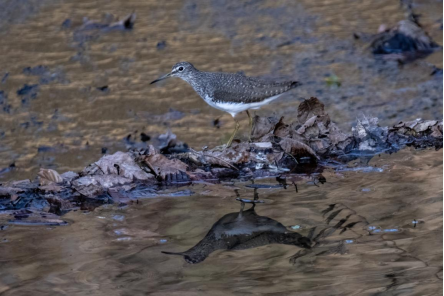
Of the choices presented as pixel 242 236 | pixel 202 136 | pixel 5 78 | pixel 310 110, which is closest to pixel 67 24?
pixel 5 78

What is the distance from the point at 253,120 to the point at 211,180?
1016 mm

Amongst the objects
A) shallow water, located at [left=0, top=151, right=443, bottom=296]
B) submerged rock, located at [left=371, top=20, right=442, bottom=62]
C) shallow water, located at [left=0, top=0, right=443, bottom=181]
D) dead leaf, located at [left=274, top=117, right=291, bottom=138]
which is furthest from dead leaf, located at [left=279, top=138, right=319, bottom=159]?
submerged rock, located at [left=371, top=20, right=442, bottom=62]

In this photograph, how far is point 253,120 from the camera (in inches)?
280

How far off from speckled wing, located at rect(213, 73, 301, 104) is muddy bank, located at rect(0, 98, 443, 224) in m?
0.30

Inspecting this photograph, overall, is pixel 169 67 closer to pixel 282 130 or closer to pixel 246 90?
pixel 246 90

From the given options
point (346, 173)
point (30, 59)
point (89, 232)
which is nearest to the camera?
point (89, 232)

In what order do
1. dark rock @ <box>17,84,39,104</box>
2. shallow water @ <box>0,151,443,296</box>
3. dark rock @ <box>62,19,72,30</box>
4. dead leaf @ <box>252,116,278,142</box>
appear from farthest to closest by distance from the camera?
dark rock @ <box>62,19,72,30</box>
dark rock @ <box>17,84,39,104</box>
dead leaf @ <box>252,116,278,142</box>
shallow water @ <box>0,151,443,296</box>

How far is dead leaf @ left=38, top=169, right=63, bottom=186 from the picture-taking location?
6.07m

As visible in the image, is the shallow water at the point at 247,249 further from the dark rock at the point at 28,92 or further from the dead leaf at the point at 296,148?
the dark rock at the point at 28,92

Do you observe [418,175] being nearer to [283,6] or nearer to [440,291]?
[440,291]

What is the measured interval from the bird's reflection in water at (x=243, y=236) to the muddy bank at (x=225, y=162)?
2.66 feet

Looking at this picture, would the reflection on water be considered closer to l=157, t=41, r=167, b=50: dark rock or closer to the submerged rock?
l=157, t=41, r=167, b=50: dark rock

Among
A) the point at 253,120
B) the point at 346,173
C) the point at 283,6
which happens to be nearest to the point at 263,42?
the point at 283,6

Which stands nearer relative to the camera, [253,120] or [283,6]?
[253,120]
